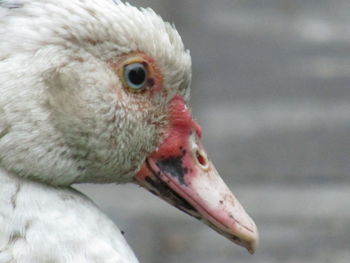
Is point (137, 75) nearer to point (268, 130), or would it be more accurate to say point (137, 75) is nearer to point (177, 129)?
point (177, 129)

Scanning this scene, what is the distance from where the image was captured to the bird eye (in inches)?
104

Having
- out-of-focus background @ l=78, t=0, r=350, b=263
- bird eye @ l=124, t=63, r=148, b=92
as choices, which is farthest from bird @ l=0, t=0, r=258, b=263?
out-of-focus background @ l=78, t=0, r=350, b=263

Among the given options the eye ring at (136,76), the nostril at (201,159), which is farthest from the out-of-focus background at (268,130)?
the eye ring at (136,76)

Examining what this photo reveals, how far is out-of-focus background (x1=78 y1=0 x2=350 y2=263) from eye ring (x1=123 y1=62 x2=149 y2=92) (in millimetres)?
2484

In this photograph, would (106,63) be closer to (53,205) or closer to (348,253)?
(53,205)

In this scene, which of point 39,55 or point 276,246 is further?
point 276,246

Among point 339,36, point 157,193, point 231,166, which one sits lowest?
point 231,166

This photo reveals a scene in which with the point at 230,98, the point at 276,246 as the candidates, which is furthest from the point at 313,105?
the point at 276,246

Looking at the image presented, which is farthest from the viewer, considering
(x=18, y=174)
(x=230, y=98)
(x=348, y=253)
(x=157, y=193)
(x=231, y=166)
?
(x=230, y=98)

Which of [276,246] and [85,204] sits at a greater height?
[85,204]

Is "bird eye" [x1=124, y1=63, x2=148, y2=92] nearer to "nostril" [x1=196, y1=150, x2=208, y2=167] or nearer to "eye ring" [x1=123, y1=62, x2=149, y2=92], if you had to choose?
"eye ring" [x1=123, y1=62, x2=149, y2=92]

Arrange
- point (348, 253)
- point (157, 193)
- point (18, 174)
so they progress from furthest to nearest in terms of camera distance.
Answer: point (348, 253)
point (157, 193)
point (18, 174)

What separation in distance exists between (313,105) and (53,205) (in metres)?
3.81

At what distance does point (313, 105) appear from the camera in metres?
6.20
